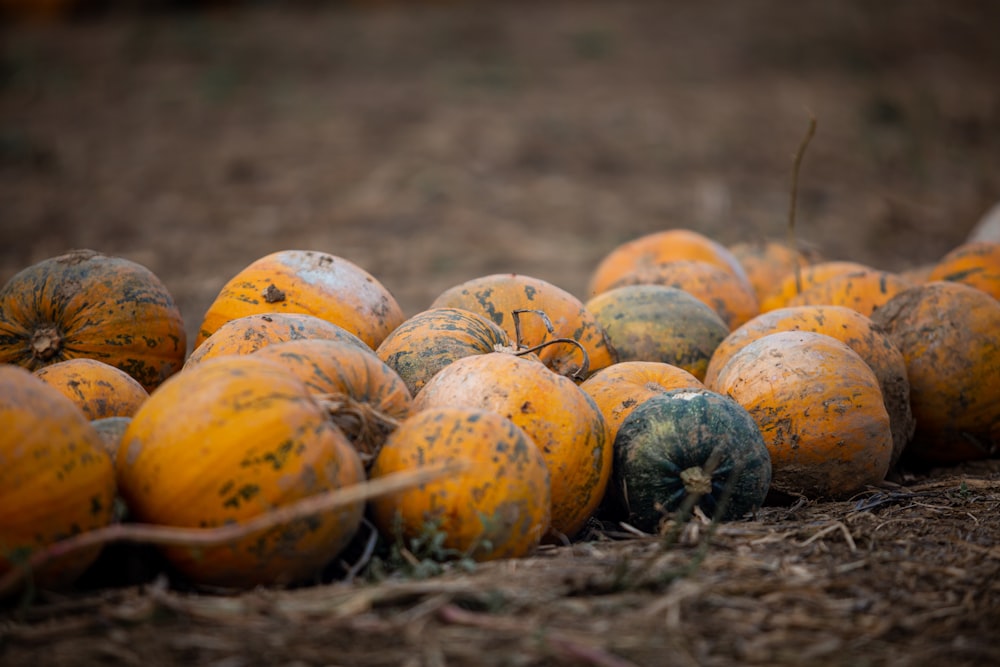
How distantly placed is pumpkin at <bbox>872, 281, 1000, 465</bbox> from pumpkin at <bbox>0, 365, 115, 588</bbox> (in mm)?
3431

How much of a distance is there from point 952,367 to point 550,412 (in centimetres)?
213

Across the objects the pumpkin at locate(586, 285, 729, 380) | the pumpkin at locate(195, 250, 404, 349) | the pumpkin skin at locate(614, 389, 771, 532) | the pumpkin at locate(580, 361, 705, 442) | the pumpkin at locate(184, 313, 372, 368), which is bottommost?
the pumpkin skin at locate(614, 389, 771, 532)

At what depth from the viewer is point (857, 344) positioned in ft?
12.9

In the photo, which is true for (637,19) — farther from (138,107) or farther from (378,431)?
(378,431)

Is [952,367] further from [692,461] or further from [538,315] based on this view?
[538,315]

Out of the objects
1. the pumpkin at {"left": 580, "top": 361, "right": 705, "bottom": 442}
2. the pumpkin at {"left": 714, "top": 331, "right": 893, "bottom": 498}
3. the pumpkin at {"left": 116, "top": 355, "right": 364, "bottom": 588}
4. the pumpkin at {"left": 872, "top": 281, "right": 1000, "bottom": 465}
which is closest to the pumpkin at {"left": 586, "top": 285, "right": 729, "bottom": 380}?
the pumpkin at {"left": 580, "top": 361, "right": 705, "bottom": 442}

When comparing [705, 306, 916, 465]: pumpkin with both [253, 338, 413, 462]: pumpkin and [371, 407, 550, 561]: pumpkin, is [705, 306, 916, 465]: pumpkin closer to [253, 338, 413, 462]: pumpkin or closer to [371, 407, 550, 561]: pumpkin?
[371, 407, 550, 561]: pumpkin

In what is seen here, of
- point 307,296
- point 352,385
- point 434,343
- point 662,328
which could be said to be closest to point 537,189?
point 662,328

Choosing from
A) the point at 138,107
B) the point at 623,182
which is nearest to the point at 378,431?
the point at 623,182

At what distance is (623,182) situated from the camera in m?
11.1

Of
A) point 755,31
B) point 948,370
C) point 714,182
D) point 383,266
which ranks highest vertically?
point 755,31

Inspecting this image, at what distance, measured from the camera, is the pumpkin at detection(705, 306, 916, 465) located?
3900 millimetres

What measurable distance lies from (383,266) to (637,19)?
993 centimetres

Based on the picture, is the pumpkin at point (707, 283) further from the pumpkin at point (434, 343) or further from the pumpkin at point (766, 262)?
the pumpkin at point (434, 343)
